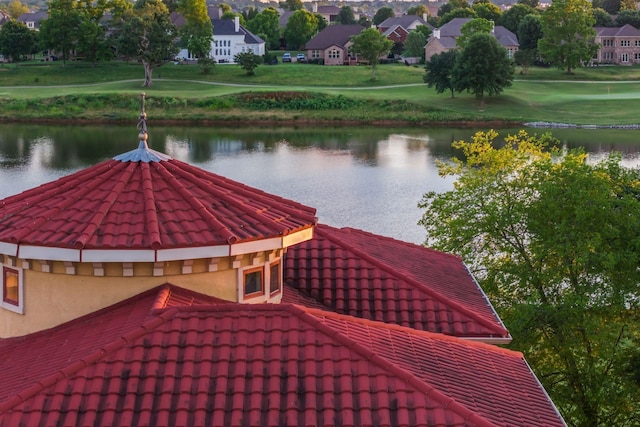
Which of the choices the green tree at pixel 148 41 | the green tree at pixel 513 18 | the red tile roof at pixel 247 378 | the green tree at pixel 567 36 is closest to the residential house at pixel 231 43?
the green tree at pixel 148 41

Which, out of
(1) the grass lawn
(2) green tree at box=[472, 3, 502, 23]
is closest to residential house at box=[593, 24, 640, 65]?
(1) the grass lawn

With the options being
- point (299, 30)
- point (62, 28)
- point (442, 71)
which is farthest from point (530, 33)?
point (62, 28)

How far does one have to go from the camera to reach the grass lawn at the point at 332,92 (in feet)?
267

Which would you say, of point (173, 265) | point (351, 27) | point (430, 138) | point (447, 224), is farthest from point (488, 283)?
point (351, 27)

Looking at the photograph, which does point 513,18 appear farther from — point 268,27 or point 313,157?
point 313,157

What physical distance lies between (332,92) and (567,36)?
27426 millimetres

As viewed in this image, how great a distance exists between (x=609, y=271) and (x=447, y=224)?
16.1ft

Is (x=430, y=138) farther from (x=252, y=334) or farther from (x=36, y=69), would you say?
(x=252, y=334)

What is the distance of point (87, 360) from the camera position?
28.4 feet

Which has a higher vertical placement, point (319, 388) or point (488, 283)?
point (319, 388)

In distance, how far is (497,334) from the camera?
1168 cm

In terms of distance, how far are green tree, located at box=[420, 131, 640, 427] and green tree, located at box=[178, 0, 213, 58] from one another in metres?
84.4

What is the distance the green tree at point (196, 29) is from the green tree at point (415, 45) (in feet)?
70.6

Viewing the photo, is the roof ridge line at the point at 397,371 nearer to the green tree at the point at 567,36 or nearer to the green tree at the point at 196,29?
the green tree at the point at 567,36
